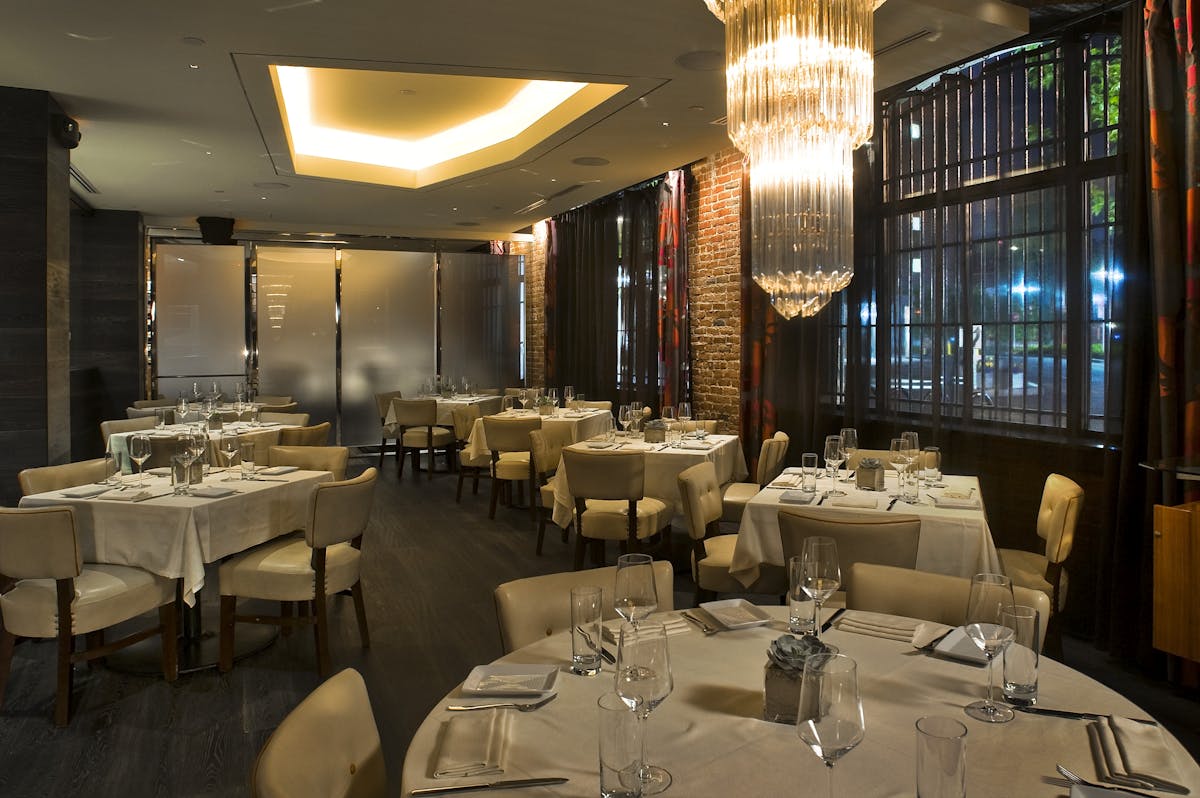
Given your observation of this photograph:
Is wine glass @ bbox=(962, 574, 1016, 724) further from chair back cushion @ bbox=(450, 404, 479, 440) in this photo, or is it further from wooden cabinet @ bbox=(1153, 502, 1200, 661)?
chair back cushion @ bbox=(450, 404, 479, 440)

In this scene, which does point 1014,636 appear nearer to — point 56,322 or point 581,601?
point 581,601

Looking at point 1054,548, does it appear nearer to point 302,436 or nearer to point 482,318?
point 302,436

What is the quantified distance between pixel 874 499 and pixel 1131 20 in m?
2.77

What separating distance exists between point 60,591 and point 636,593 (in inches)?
113

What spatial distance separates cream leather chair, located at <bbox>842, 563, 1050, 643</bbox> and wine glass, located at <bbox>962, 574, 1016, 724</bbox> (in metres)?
0.65

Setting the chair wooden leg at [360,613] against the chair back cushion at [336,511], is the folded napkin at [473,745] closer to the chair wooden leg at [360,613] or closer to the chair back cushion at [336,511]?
the chair back cushion at [336,511]

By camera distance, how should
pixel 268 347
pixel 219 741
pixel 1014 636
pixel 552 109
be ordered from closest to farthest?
pixel 1014 636 → pixel 219 741 → pixel 552 109 → pixel 268 347

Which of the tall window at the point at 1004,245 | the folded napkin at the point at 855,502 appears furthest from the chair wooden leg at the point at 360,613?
the tall window at the point at 1004,245

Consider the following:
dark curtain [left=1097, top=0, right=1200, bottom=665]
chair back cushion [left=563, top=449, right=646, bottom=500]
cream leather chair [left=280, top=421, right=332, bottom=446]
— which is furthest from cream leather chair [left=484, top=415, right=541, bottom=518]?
dark curtain [left=1097, top=0, right=1200, bottom=665]

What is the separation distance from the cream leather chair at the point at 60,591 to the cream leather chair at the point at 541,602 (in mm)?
2160

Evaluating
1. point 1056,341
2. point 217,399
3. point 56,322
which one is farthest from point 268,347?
point 1056,341

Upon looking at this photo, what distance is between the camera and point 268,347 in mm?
11250

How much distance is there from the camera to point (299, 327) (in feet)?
37.4

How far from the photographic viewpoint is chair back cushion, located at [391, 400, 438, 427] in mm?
9195
